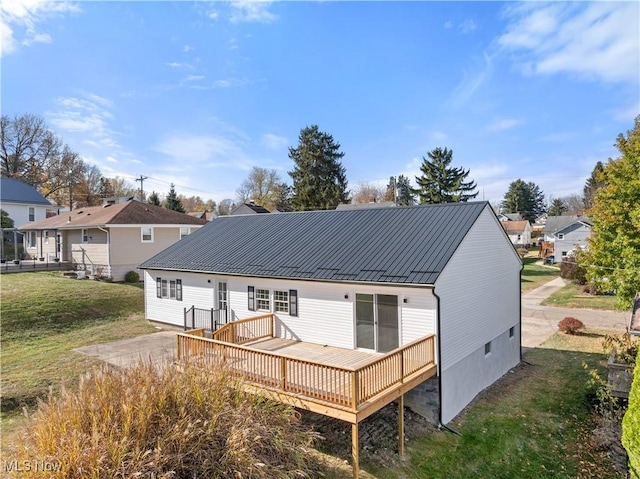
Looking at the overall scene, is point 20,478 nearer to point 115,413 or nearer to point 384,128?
point 115,413

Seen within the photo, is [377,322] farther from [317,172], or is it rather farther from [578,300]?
[317,172]

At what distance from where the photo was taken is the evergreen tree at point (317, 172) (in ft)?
144

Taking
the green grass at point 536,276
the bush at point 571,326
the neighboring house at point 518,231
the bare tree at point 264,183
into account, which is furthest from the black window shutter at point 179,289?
the neighboring house at point 518,231

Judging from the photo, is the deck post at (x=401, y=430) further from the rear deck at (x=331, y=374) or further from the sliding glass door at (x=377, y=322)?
the sliding glass door at (x=377, y=322)

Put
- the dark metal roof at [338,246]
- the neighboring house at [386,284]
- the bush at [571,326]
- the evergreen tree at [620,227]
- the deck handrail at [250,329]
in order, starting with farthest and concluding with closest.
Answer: the bush at [571,326]
the evergreen tree at [620,227]
the deck handrail at [250,329]
the dark metal roof at [338,246]
the neighboring house at [386,284]

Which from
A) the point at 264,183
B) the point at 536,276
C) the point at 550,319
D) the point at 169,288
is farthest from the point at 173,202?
the point at 550,319

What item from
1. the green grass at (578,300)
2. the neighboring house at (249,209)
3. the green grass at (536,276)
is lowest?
the green grass at (578,300)

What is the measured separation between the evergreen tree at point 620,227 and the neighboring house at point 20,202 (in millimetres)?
47748

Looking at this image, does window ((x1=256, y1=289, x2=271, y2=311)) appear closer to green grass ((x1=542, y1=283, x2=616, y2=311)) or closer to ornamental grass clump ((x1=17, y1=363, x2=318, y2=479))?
ornamental grass clump ((x1=17, y1=363, x2=318, y2=479))

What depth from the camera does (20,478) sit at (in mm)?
4742

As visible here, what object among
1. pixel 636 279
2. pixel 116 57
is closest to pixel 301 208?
pixel 116 57

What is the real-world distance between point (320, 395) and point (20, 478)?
4.69 m

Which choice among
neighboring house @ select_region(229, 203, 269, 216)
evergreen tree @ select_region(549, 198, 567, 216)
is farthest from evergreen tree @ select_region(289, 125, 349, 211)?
evergreen tree @ select_region(549, 198, 567, 216)

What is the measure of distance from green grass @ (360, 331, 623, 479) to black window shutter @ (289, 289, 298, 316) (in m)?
4.98
